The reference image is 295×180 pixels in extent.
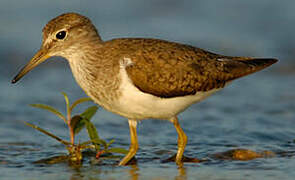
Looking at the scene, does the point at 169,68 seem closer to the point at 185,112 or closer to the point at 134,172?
the point at 134,172

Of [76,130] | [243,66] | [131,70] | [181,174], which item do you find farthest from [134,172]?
[243,66]

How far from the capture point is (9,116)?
38.2 feet

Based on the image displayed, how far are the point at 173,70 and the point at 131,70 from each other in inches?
30.0

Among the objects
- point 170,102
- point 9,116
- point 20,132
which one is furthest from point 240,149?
point 9,116

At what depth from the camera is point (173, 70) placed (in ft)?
29.5

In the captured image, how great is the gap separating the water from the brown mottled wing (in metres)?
1.18

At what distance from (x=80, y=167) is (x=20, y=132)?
99.6 inches

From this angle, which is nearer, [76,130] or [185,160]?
[76,130]

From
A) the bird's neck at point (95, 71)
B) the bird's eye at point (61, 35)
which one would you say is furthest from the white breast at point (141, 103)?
the bird's eye at point (61, 35)

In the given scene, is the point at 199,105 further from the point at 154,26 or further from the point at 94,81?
the point at 154,26

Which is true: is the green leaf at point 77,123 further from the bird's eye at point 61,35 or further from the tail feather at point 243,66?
the tail feather at point 243,66

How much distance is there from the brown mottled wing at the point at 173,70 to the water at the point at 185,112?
1.18 metres

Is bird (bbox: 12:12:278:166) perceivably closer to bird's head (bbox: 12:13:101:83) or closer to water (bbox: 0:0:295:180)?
bird's head (bbox: 12:13:101:83)

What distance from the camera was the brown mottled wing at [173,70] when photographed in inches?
343
